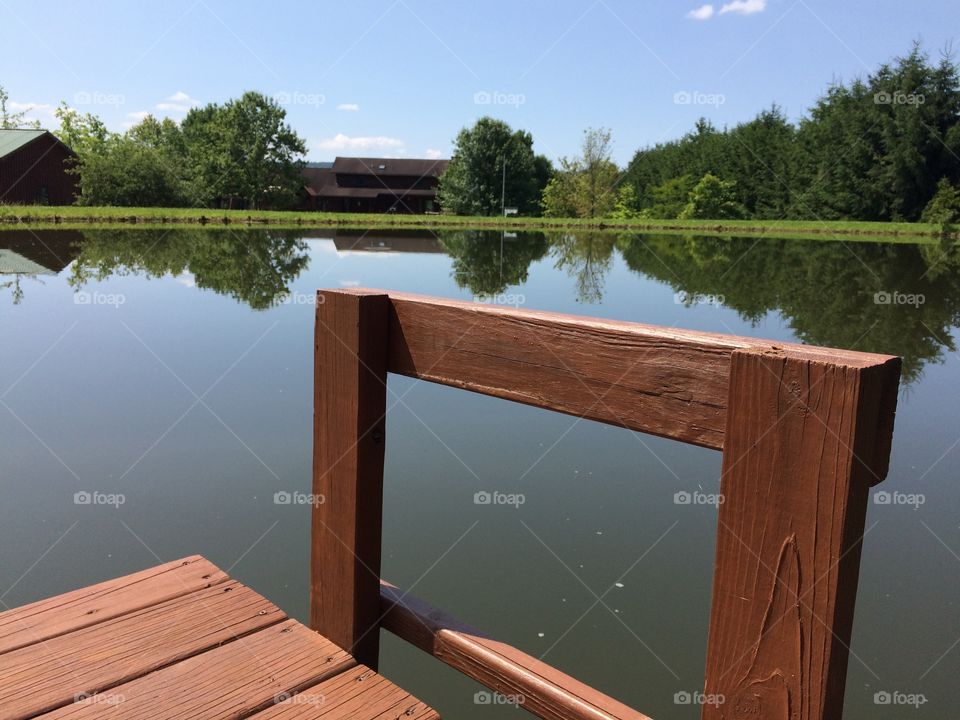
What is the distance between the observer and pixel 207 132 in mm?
50031

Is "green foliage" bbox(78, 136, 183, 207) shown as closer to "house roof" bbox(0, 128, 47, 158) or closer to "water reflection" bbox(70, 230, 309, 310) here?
"house roof" bbox(0, 128, 47, 158)

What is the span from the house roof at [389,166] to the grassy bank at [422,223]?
671 inches

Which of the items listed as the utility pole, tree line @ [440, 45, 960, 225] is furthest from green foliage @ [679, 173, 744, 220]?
the utility pole

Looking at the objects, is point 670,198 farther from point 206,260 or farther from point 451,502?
point 451,502

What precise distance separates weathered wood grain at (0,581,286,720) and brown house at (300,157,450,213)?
5774 cm

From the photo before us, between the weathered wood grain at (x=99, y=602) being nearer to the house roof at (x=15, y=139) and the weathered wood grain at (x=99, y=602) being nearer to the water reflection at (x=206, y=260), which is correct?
the water reflection at (x=206, y=260)

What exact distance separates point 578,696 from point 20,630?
1196 millimetres

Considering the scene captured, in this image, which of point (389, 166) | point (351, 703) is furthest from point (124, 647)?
point (389, 166)

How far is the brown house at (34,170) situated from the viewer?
36.3 meters

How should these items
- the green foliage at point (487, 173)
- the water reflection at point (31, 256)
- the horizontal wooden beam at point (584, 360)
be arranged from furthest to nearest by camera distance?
the green foliage at point (487, 173) < the water reflection at point (31, 256) < the horizontal wooden beam at point (584, 360)

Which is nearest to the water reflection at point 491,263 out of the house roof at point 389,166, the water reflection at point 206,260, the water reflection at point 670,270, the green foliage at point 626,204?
the water reflection at point 670,270

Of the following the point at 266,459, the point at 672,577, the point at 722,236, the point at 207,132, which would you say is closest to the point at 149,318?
the point at 266,459

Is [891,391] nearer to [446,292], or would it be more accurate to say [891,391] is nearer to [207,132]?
[446,292]

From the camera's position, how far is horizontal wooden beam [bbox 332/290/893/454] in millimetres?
1023
